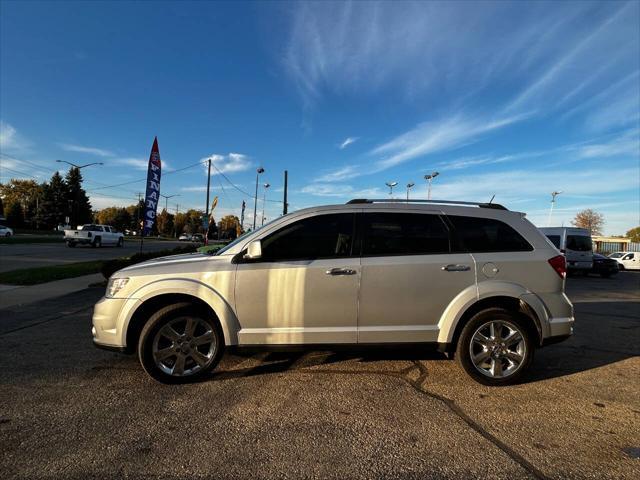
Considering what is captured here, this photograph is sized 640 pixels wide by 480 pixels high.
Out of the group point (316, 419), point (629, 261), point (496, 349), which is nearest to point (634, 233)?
point (629, 261)

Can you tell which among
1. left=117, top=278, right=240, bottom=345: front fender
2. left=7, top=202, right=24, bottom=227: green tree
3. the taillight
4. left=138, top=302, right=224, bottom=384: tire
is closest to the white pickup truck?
left=117, top=278, right=240, bottom=345: front fender

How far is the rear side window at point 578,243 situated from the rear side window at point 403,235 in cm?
1936

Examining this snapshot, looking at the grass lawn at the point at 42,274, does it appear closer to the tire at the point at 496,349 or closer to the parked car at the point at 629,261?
the tire at the point at 496,349

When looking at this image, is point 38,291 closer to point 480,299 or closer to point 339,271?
point 339,271

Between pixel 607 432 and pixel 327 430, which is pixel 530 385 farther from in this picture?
pixel 327 430

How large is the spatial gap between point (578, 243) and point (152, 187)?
794 inches

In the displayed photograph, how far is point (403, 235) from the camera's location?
4.22 metres

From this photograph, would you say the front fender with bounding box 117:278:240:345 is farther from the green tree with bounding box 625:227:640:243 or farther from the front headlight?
the green tree with bounding box 625:227:640:243

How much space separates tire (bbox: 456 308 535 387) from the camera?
4.08 meters

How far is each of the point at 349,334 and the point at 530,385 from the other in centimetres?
202

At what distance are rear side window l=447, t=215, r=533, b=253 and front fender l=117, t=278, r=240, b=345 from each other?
257 centimetres

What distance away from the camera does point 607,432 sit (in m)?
3.19

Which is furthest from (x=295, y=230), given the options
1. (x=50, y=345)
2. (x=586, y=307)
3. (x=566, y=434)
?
(x=586, y=307)

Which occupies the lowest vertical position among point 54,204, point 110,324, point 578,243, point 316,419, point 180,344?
point 316,419
